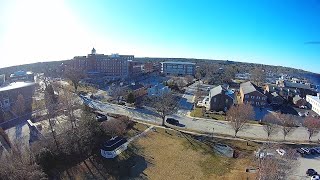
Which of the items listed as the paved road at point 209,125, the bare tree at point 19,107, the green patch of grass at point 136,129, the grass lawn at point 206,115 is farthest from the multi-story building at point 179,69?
the bare tree at point 19,107

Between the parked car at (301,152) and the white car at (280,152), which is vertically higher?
the white car at (280,152)

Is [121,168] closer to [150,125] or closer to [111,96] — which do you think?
[150,125]

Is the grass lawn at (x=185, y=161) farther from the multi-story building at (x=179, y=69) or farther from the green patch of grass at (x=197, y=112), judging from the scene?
the multi-story building at (x=179, y=69)

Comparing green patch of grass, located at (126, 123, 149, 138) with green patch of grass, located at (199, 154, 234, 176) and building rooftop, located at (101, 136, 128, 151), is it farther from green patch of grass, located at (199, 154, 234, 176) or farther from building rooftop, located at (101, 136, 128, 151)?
green patch of grass, located at (199, 154, 234, 176)

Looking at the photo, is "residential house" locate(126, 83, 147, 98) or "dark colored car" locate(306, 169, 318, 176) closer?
"dark colored car" locate(306, 169, 318, 176)

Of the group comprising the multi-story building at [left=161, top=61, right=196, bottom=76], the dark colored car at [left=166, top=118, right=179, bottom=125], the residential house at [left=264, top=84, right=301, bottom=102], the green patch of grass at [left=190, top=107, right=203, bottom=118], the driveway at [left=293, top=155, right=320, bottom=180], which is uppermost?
the multi-story building at [left=161, top=61, right=196, bottom=76]

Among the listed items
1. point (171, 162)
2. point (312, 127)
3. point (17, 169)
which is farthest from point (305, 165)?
point (17, 169)

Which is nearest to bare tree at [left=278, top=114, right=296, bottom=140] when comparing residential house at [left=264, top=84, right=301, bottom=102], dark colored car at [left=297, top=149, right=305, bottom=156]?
dark colored car at [left=297, top=149, right=305, bottom=156]
